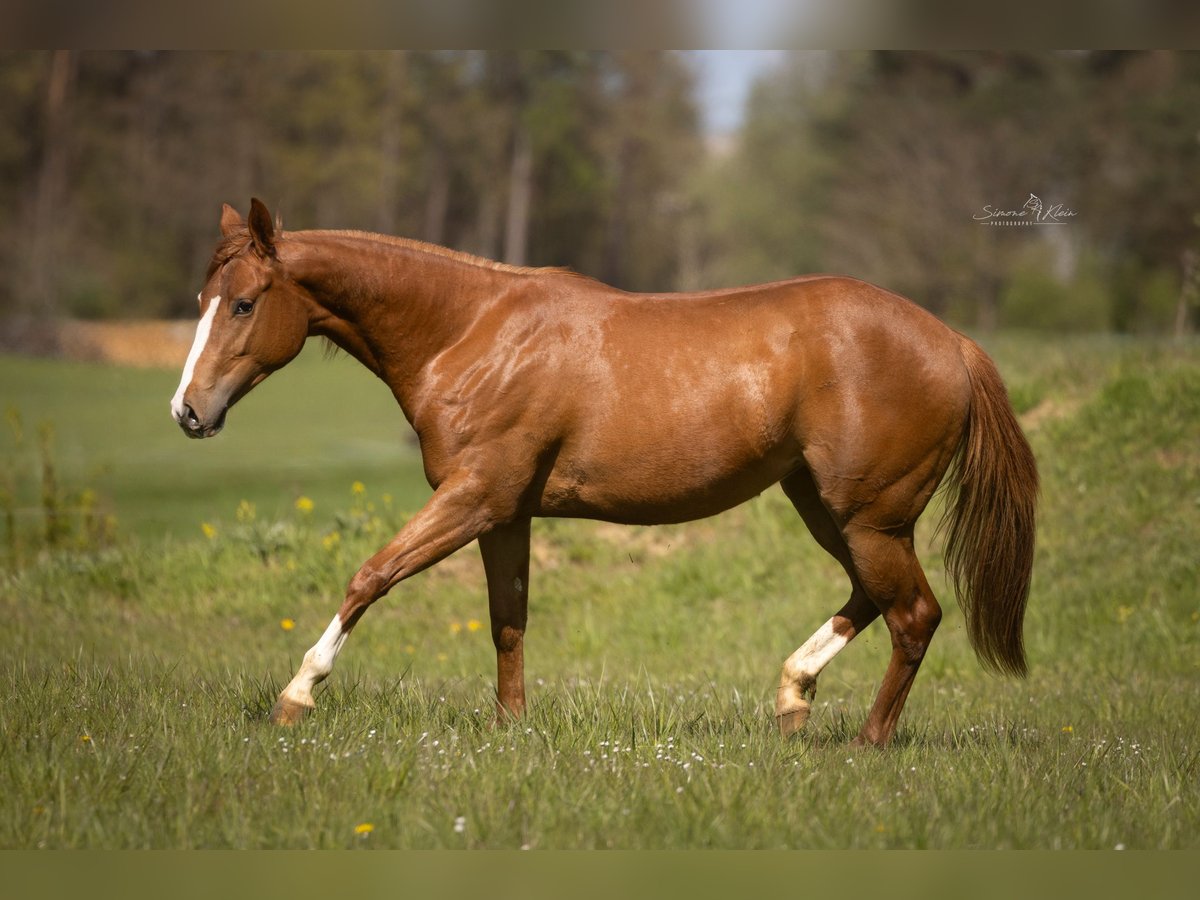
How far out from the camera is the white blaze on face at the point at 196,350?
4848 mm

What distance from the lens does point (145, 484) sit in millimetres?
15609

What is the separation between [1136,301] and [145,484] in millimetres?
20708

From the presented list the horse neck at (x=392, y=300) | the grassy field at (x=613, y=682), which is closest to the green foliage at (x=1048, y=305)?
the grassy field at (x=613, y=682)

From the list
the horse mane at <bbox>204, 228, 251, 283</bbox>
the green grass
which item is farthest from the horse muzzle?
the green grass

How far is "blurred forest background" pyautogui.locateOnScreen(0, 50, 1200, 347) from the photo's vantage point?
2639cm

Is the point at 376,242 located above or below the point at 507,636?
above

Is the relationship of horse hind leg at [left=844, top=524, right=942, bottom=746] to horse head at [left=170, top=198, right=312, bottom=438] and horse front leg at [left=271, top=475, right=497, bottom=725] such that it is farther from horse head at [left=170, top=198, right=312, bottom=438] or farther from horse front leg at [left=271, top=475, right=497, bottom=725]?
horse head at [left=170, top=198, right=312, bottom=438]

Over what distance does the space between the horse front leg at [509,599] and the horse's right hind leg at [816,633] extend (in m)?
1.18

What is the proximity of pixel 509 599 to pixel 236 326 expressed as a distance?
1688 mm

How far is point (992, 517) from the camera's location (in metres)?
5.61

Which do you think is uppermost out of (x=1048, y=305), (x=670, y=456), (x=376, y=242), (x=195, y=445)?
(x=376, y=242)

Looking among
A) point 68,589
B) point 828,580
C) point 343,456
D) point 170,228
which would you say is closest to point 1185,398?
point 828,580

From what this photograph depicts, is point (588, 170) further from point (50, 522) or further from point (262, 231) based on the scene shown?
point (262, 231)

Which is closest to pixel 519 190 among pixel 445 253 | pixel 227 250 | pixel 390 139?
pixel 390 139
